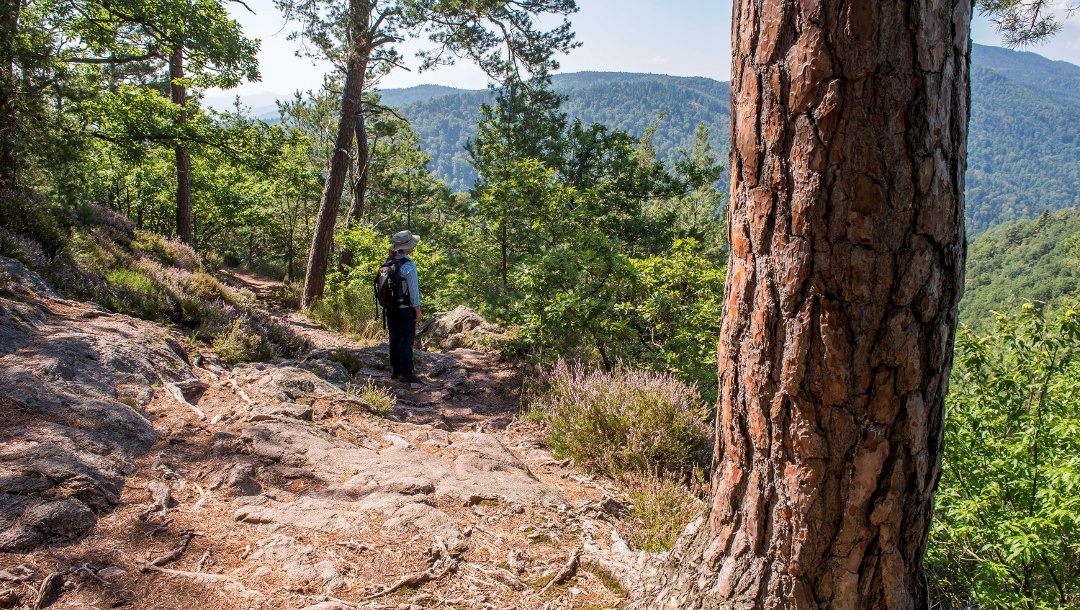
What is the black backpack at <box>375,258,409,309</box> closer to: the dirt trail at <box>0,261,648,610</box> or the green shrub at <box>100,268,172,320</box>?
the dirt trail at <box>0,261,648,610</box>

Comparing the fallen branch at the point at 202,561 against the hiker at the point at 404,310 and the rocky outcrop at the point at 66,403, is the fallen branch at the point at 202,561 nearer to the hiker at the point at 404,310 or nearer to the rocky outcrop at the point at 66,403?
the rocky outcrop at the point at 66,403

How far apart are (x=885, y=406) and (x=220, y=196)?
17.9 m

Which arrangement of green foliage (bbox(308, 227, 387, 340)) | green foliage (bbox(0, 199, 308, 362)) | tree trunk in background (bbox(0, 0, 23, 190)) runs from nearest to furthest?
1. green foliage (bbox(0, 199, 308, 362))
2. tree trunk in background (bbox(0, 0, 23, 190))
3. green foliage (bbox(308, 227, 387, 340))

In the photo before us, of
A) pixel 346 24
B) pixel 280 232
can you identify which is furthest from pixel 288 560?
pixel 280 232

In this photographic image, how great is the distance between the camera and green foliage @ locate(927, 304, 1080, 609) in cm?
423

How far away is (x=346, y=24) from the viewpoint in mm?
11039

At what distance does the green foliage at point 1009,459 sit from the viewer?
4.23 metres

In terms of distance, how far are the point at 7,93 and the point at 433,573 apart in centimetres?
906

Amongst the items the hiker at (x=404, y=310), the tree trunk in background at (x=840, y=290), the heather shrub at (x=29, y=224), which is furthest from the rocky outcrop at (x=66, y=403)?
the tree trunk in background at (x=840, y=290)

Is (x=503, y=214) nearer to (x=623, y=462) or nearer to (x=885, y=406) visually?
(x=623, y=462)

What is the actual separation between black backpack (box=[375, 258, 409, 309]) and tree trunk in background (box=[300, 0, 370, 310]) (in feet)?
20.0

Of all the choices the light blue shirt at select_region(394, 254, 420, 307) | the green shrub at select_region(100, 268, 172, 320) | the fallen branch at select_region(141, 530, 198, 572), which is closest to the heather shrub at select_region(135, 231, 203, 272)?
the green shrub at select_region(100, 268, 172, 320)

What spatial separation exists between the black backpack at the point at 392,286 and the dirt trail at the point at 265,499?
70.6 inches

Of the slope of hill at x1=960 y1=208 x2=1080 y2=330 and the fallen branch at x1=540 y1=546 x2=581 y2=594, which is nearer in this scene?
the fallen branch at x1=540 y1=546 x2=581 y2=594
